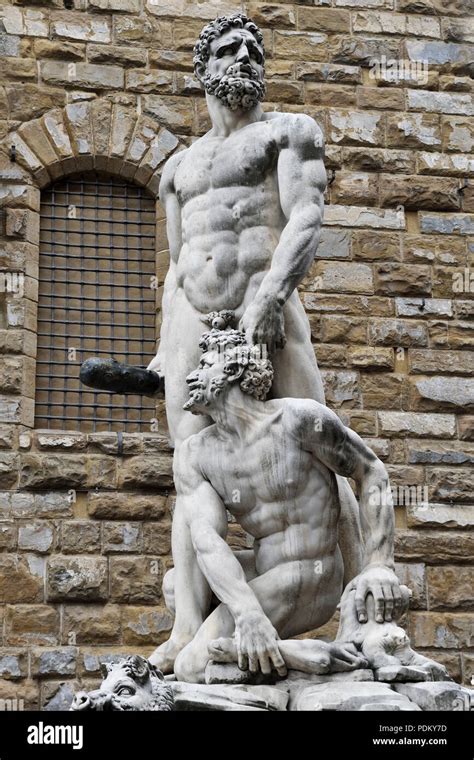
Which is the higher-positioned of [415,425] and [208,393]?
[415,425]

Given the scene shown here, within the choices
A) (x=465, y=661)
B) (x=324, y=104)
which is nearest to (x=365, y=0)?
(x=324, y=104)

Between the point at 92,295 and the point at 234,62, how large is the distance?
134 inches

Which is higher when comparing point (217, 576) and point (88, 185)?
point (88, 185)

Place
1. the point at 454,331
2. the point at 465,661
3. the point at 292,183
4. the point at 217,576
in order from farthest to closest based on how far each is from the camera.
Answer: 1. the point at 454,331
2. the point at 465,661
3. the point at 292,183
4. the point at 217,576

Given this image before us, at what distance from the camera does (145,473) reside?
9523 millimetres

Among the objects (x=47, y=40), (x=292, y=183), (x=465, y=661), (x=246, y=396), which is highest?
(x=47, y=40)

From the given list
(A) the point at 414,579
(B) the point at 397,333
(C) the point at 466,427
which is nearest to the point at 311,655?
(A) the point at 414,579

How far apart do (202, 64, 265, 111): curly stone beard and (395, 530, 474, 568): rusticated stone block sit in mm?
3563

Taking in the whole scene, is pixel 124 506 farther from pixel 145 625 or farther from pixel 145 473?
pixel 145 625

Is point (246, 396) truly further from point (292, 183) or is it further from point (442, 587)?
point (442, 587)

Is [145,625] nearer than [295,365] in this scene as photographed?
No

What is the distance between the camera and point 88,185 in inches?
404

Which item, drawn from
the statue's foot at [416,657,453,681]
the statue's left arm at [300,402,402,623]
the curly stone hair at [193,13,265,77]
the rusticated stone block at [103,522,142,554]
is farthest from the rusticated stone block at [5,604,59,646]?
the statue's foot at [416,657,453,681]

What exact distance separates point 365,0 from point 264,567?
5615 mm
